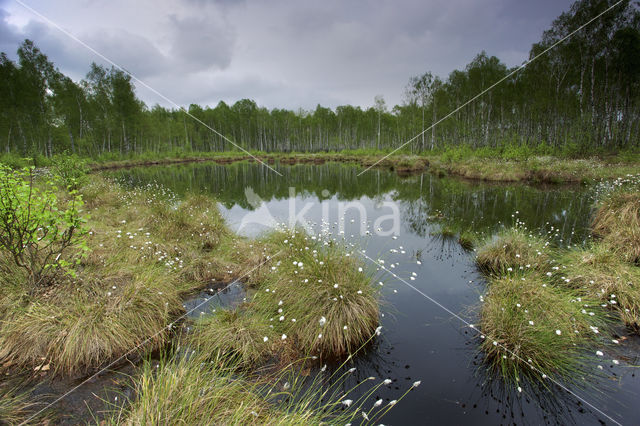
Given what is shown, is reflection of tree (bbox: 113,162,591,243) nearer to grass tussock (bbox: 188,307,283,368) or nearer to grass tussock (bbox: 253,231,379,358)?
grass tussock (bbox: 253,231,379,358)

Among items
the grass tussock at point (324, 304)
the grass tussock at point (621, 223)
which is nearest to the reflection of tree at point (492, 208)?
the grass tussock at point (621, 223)

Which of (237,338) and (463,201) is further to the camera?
(463,201)

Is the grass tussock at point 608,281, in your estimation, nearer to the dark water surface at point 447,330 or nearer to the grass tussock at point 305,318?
the dark water surface at point 447,330

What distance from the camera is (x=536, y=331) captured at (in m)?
4.20

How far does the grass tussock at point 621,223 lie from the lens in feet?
22.5

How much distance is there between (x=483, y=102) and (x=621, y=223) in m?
44.8

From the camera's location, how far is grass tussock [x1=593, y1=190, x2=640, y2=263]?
6.86 meters

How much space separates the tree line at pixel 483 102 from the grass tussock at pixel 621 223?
2578 centimetres

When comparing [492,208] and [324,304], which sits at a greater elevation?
[492,208]

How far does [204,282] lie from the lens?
698 cm

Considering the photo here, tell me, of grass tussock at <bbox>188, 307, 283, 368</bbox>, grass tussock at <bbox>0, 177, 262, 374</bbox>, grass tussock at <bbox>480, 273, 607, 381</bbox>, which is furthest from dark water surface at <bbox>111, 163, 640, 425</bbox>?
grass tussock at <bbox>0, 177, 262, 374</bbox>

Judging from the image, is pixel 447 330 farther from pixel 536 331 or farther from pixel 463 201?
pixel 463 201

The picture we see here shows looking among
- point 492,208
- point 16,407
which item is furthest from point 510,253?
point 16,407

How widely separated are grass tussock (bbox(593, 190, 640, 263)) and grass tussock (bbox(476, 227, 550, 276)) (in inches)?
55.8
